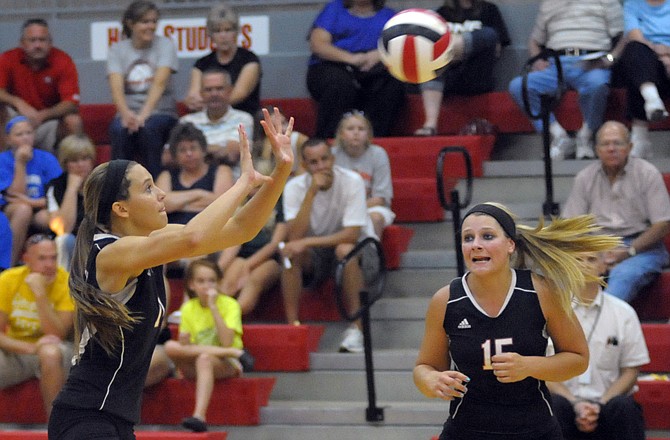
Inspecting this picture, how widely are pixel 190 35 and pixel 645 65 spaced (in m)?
4.27

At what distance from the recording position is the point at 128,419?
161 inches

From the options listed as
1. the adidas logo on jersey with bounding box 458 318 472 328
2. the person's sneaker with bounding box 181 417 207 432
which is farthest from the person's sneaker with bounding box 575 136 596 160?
the adidas logo on jersey with bounding box 458 318 472 328

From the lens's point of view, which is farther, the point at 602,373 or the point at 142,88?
the point at 142,88

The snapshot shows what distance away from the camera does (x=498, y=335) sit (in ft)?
14.4

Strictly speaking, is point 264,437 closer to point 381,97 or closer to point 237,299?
point 237,299

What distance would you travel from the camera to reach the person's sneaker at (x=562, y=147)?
844 centimetres

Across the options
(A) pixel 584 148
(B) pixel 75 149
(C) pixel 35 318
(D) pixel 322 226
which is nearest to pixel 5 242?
(B) pixel 75 149

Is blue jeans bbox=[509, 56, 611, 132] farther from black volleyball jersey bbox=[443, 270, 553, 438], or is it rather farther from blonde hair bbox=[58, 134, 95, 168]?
black volleyball jersey bbox=[443, 270, 553, 438]

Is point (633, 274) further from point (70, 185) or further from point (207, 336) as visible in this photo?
point (70, 185)

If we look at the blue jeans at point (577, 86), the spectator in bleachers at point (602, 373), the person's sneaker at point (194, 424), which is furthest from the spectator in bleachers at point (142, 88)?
the spectator in bleachers at point (602, 373)

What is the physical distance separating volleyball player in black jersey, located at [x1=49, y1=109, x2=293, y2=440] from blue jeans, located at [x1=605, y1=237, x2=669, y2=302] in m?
3.45

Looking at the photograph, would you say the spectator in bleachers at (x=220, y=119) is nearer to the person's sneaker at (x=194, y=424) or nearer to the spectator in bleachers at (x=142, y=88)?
the spectator in bleachers at (x=142, y=88)

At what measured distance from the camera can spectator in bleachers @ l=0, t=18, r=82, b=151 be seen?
9.18 m

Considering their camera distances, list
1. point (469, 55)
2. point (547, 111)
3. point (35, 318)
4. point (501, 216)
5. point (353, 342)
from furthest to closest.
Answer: point (469, 55) < point (547, 111) < point (353, 342) < point (35, 318) < point (501, 216)
